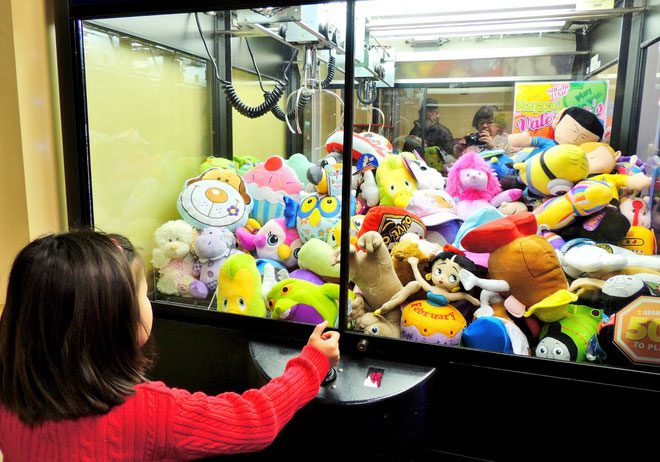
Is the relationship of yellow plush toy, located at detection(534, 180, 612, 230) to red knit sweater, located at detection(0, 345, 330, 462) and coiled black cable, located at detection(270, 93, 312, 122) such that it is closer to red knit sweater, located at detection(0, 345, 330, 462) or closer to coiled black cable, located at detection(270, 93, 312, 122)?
coiled black cable, located at detection(270, 93, 312, 122)

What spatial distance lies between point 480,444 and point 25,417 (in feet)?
4.02

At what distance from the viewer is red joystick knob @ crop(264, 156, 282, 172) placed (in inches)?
83.6

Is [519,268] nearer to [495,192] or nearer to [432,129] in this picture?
[495,192]

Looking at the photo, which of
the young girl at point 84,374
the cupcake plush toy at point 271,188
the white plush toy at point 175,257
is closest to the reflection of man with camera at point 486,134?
the cupcake plush toy at point 271,188

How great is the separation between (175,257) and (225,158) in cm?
61

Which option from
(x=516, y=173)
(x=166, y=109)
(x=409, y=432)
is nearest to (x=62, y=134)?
(x=166, y=109)

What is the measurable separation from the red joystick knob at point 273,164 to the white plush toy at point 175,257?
0.42 m

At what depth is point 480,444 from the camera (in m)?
1.49

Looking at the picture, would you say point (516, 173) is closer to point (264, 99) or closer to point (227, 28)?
point (264, 99)

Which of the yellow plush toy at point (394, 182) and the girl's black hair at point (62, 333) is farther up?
the yellow plush toy at point (394, 182)

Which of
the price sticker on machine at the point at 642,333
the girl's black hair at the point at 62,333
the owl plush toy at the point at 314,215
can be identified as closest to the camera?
the girl's black hair at the point at 62,333

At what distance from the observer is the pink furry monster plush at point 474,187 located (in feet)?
6.38

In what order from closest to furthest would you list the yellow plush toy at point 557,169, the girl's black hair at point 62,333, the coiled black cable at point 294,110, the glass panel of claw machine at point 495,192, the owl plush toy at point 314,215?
the girl's black hair at point 62,333 → the glass panel of claw machine at point 495,192 → the yellow plush toy at point 557,169 → the owl plush toy at point 314,215 → the coiled black cable at point 294,110

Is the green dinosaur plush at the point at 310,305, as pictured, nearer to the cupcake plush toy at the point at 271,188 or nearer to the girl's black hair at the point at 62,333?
the cupcake plush toy at the point at 271,188
